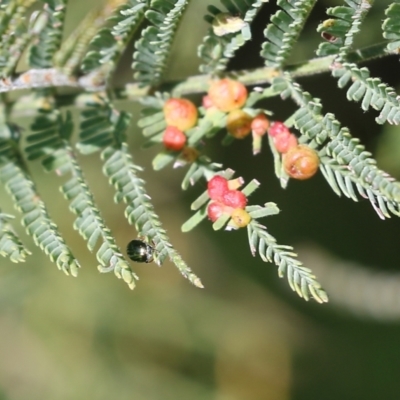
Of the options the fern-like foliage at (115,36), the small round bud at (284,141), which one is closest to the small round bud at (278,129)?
the small round bud at (284,141)

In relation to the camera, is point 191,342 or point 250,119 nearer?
point 250,119

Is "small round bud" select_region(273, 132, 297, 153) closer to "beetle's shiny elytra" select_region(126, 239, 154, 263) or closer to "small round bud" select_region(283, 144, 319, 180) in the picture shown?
"small round bud" select_region(283, 144, 319, 180)

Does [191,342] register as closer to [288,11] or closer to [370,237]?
[370,237]

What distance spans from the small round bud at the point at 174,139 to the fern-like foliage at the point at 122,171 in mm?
109

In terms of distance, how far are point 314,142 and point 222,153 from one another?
1.29 meters

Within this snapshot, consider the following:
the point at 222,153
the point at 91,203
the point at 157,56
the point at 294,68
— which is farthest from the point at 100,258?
the point at 222,153

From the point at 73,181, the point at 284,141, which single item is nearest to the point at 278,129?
the point at 284,141

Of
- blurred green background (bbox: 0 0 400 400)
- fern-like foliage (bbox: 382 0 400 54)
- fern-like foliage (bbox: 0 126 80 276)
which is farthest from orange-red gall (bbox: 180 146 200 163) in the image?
blurred green background (bbox: 0 0 400 400)

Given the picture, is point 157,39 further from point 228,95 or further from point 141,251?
point 141,251

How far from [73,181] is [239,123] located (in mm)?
Result: 436

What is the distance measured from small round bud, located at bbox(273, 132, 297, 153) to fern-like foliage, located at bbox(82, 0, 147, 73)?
0.43 meters

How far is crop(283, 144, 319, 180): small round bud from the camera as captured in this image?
4.00 feet

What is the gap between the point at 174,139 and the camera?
1383 mm

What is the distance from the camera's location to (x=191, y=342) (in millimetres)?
2646
